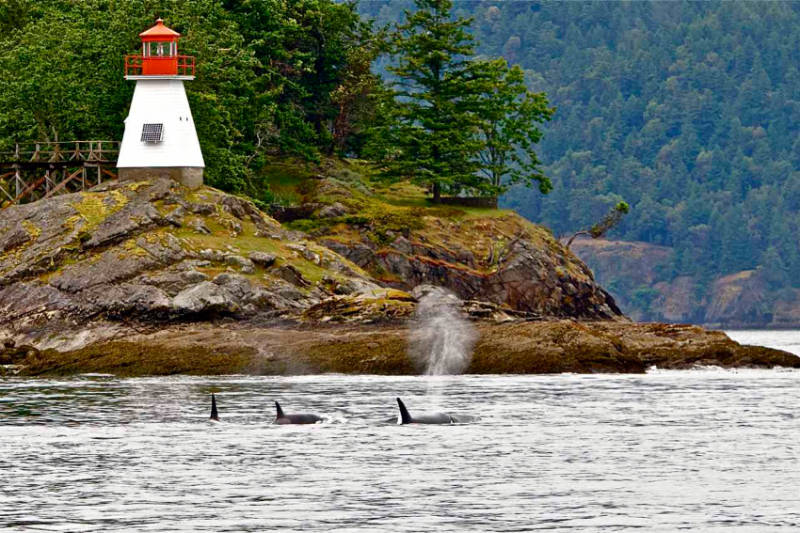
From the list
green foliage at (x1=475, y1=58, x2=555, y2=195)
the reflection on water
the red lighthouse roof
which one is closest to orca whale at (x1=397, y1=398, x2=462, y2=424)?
the reflection on water

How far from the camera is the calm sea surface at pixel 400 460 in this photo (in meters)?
32.7

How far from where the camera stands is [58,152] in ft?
302

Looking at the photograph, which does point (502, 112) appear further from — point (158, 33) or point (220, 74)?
point (158, 33)

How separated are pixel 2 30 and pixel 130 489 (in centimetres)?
8246

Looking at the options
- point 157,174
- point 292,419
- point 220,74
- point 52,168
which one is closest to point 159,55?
point 157,174

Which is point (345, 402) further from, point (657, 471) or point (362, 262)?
point (362, 262)

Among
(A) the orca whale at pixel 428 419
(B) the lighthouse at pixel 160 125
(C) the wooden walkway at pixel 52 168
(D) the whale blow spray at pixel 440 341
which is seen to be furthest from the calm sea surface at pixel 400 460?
(C) the wooden walkway at pixel 52 168

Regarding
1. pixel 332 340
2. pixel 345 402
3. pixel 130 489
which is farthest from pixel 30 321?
pixel 130 489

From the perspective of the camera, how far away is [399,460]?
41.1 m

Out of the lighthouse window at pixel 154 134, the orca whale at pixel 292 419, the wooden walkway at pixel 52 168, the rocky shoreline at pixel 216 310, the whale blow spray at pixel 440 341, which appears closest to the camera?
the orca whale at pixel 292 419

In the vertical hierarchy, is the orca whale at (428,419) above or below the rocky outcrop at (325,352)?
below

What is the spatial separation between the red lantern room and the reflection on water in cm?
2978

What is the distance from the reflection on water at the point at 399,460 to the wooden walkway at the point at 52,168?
30734 mm

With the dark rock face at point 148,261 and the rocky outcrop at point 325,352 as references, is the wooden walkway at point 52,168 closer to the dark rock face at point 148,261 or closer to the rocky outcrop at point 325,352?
the dark rock face at point 148,261
